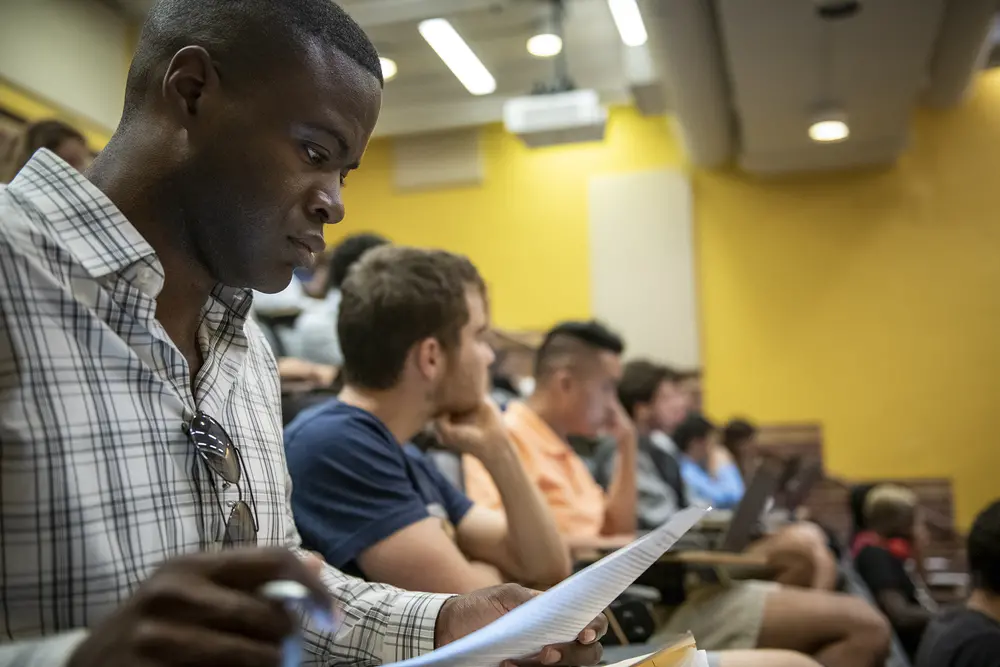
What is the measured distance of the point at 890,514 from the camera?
13.3 ft

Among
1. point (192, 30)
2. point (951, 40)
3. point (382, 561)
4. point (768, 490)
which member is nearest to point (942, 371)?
point (951, 40)

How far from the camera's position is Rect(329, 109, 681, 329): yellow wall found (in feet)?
23.9

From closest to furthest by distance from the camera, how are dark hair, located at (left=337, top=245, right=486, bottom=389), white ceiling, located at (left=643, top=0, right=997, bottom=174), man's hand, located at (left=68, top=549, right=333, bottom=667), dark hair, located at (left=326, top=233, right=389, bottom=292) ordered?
man's hand, located at (left=68, top=549, right=333, bottom=667) < dark hair, located at (left=337, top=245, right=486, bottom=389) < dark hair, located at (left=326, top=233, right=389, bottom=292) < white ceiling, located at (left=643, top=0, right=997, bottom=174)

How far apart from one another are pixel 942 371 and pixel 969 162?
4.85ft

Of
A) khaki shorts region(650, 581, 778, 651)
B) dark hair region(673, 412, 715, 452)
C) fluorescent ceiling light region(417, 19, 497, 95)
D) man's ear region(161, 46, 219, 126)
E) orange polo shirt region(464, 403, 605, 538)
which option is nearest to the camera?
man's ear region(161, 46, 219, 126)

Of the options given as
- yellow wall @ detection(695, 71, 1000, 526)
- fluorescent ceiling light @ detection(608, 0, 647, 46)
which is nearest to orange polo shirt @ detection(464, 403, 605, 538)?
fluorescent ceiling light @ detection(608, 0, 647, 46)

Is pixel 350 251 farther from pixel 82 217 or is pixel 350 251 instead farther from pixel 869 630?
pixel 82 217

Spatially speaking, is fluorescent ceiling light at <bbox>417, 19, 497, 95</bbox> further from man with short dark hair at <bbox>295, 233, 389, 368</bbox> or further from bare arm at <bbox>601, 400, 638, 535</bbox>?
bare arm at <bbox>601, 400, 638, 535</bbox>

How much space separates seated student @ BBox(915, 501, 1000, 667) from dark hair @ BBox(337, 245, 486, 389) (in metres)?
1.21

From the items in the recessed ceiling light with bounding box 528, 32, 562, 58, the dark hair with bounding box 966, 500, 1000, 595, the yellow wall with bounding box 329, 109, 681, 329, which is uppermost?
the recessed ceiling light with bounding box 528, 32, 562, 58

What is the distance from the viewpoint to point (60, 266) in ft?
2.69

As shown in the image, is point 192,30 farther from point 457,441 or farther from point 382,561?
point 457,441

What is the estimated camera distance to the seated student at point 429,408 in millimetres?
1572

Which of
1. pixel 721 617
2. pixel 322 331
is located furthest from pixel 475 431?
pixel 322 331
